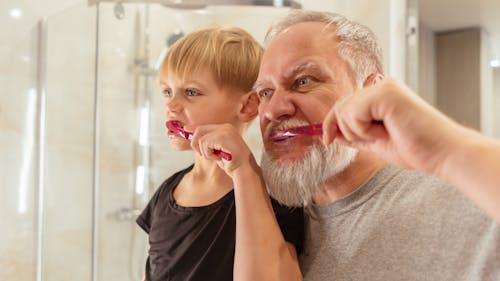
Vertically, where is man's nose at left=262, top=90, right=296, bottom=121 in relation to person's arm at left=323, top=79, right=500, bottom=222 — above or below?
above

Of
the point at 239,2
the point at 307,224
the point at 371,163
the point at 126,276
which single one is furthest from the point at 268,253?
the point at 126,276

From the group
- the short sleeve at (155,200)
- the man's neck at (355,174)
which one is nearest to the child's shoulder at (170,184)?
the short sleeve at (155,200)

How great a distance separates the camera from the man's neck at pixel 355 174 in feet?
2.27

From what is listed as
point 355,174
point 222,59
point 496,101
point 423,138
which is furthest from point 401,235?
point 496,101

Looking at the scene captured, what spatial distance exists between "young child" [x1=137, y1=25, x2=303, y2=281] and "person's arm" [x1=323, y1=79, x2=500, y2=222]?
Answer: 0.33m

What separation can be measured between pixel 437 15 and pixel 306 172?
0.92 m

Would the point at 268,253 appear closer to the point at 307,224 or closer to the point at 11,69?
the point at 307,224

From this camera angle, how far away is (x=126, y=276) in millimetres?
1457

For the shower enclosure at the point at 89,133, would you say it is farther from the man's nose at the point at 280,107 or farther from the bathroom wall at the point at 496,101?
the bathroom wall at the point at 496,101

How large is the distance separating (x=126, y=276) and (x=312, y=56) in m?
A: 1.08

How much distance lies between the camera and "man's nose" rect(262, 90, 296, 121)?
0.68m

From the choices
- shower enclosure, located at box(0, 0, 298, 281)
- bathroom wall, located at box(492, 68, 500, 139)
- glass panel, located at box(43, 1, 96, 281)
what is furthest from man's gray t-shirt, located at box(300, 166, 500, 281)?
glass panel, located at box(43, 1, 96, 281)

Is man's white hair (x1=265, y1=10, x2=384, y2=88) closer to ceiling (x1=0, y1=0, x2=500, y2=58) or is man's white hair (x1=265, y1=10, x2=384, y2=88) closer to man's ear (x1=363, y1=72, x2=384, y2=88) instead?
man's ear (x1=363, y1=72, x2=384, y2=88)

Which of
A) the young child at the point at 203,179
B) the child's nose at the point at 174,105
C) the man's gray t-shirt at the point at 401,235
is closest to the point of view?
the man's gray t-shirt at the point at 401,235
